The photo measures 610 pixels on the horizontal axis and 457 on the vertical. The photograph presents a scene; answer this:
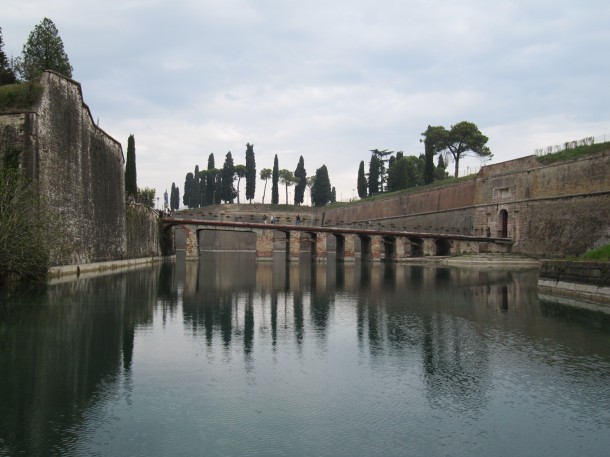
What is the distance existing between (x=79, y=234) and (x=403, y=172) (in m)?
54.5

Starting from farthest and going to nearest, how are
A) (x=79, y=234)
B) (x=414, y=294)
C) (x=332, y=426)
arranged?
1. (x=79, y=234)
2. (x=414, y=294)
3. (x=332, y=426)

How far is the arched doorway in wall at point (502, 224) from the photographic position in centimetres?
4834

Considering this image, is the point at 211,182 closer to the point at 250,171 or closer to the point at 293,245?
the point at 250,171

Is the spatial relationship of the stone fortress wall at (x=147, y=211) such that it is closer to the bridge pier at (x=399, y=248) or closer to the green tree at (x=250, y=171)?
the bridge pier at (x=399, y=248)

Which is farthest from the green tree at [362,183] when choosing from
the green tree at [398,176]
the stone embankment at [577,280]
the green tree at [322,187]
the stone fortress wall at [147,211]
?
the stone embankment at [577,280]

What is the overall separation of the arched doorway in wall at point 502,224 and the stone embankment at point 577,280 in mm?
25995

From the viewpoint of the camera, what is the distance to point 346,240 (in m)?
50.7

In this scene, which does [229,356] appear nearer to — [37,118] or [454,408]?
[454,408]

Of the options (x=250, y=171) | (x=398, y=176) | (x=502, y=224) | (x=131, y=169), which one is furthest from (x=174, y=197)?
(x=502, y=224)

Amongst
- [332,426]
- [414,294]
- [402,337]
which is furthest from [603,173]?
[332,426]

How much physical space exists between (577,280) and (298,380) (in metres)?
15.3

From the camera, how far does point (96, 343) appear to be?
36.6ft

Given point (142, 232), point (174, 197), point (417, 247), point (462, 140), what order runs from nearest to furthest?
point (142, 232) → point (417, 247) → point (462, 140) → point (174, 197)

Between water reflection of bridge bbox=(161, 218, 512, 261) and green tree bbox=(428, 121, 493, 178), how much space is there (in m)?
21.9
